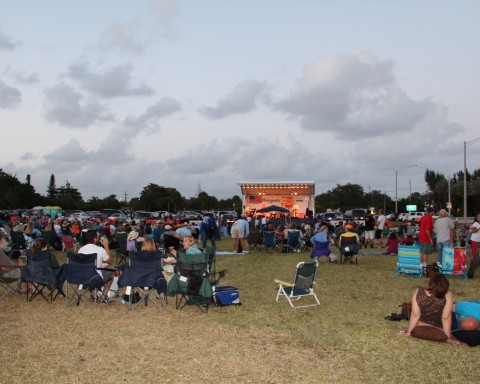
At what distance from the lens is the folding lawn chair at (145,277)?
25.7 feet

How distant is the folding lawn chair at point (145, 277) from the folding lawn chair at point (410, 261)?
551cm

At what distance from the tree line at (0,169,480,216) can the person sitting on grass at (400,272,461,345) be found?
56.3 meters

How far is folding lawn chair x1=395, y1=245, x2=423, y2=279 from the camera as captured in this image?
432 inches

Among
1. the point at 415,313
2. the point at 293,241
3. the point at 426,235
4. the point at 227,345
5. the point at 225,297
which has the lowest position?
the point at 227,345

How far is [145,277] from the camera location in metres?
7.89

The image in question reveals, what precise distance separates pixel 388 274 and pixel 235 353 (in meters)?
7.12

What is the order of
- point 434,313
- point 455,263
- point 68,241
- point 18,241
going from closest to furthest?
point 434,313 → point 455,263 → point 18,241 → point 68,241

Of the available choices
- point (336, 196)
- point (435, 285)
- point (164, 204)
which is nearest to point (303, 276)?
point (435, 285)

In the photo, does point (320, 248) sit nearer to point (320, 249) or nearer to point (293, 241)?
point (320, 249)

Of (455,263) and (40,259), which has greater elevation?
(40,259)

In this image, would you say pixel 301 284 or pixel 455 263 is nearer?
pixel 301 284

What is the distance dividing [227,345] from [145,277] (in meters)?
2.51

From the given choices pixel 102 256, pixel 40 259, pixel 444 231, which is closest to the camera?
pixel 102 256

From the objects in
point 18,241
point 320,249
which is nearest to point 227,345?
point 320,249
